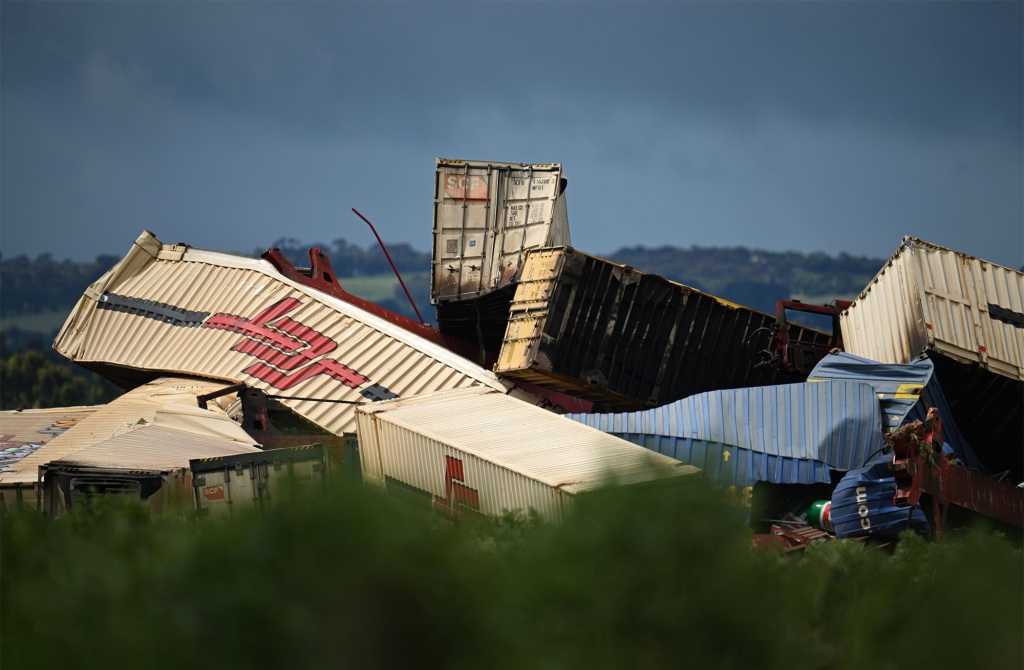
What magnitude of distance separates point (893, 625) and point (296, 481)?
4605 millimetres

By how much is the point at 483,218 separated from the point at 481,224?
21cm

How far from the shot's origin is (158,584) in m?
6.35

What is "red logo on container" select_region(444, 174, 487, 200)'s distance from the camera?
36625 mm

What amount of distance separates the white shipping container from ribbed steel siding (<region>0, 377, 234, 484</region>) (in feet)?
54.2

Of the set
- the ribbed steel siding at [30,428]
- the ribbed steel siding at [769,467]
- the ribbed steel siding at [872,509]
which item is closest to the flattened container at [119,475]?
the ribbed steel siding at [30,428]

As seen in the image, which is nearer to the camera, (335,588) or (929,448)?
(335,588)

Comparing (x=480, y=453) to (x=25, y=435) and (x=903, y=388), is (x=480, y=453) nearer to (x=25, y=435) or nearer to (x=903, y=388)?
(x=903, y=388)

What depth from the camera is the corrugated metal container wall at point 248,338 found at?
29.6 metres

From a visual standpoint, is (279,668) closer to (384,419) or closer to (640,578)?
(640,578)

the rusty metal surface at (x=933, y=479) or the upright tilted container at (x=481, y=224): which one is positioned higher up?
the upright tilted container at (x=481, y=224)

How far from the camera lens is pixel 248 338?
3341 cm

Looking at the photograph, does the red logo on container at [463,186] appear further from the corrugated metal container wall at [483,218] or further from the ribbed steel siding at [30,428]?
the ribbed steel siding at [30,428]

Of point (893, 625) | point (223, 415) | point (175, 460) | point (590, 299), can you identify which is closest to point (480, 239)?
point (590, 299)

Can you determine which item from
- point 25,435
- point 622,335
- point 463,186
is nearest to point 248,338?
point 25,435
